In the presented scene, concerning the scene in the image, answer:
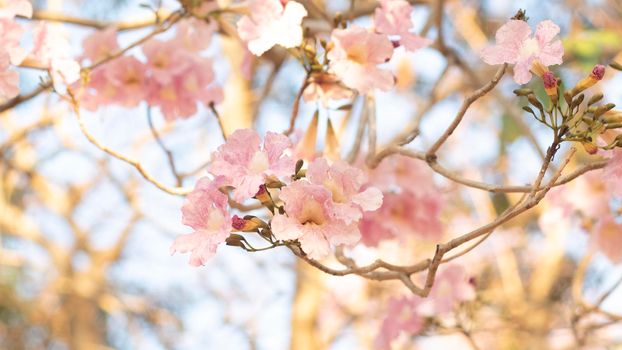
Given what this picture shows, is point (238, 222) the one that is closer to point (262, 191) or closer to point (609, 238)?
point (262, 191)

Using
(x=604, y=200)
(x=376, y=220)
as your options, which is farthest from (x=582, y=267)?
(x=376, y=220)

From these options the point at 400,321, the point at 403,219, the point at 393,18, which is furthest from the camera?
the point at 400,321

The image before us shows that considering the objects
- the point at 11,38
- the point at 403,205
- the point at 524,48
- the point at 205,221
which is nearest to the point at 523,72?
the point at 524,48

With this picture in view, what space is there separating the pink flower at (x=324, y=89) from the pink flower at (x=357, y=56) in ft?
0.15

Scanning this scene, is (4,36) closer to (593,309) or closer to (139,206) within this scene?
(593,309)

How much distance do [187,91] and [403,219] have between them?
490 mm

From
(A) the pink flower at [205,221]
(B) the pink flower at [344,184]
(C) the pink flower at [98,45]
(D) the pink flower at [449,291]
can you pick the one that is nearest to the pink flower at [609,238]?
(D) the pink flower at [449,291]

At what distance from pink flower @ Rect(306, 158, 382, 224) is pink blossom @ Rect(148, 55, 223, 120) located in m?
0.58

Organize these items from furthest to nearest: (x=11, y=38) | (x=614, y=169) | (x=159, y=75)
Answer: (x=159, y=75)
(x=11, y=38)
(x=614, y=169)

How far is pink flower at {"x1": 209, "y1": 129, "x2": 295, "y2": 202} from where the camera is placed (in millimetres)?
947

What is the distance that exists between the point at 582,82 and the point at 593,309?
58cm

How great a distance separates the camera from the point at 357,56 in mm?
1181

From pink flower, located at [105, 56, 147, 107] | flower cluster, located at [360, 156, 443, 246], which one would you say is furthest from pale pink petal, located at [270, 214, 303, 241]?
pink flower, located at [105, 56, 147, 107]

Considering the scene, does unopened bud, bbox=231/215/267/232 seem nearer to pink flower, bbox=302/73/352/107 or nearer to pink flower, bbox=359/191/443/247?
pink flower, bbox=302/73/352/107
